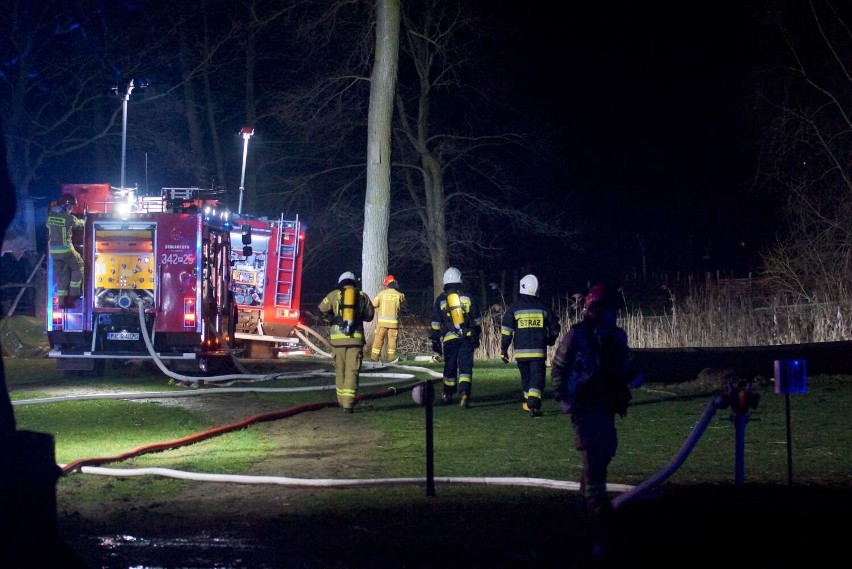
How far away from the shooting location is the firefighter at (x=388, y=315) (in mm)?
20375

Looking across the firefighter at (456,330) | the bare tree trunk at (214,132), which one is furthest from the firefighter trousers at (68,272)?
the bare tree trunk at (214,132)

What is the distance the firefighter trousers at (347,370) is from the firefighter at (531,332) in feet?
5.99

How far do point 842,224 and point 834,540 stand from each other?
17.5 metres

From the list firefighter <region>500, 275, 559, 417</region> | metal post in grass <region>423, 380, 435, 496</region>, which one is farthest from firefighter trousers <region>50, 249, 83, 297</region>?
metal post in grass <region>423, 380, 435, 496</region>

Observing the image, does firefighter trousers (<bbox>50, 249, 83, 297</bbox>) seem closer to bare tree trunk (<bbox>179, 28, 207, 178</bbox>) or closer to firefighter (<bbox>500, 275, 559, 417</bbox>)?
firefighter (<bbox>500, 275, 559, 417</bbox>)

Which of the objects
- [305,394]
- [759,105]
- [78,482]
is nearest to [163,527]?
[78,482]

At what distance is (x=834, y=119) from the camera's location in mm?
22359

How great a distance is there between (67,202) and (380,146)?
7.22m

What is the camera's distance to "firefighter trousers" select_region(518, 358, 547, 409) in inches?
488

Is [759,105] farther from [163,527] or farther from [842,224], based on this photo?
[163,527]

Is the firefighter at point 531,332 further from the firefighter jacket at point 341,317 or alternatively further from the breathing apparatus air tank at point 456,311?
the firefighter jacket at point 341,317

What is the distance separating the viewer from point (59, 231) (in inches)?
667

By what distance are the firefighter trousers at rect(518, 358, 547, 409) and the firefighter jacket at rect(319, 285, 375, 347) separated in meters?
2.01

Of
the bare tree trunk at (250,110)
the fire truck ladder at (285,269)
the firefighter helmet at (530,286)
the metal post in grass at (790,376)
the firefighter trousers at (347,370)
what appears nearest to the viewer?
the metal post in grass at (790,376)
